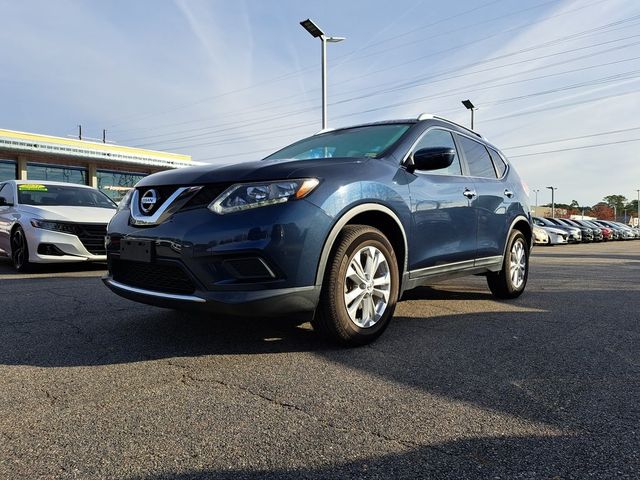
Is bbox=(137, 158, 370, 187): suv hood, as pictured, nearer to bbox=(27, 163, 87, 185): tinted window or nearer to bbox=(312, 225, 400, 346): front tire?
bbox=(312, 225, 400, 346): front tire

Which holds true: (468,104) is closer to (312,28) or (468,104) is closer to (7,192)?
(312,28)

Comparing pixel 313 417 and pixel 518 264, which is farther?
pixel 518 264

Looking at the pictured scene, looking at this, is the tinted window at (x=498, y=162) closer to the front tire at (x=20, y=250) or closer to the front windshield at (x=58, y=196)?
the front windshield at (x=58, y=196)

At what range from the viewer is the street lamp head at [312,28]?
15609 millimetres

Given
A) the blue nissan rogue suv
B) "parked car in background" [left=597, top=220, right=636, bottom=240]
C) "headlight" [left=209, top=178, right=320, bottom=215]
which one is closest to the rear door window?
the blue nissan rogue suv

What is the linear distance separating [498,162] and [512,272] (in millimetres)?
1225

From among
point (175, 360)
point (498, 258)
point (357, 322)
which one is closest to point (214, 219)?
point (175, 360)

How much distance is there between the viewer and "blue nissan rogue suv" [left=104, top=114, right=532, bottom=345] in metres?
2.83

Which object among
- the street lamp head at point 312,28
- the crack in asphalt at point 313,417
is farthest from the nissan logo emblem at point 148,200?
the street lamp head at point 312,28

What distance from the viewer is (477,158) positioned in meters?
5.02

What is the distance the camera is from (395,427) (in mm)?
2098

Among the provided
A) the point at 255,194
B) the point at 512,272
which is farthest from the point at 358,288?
the point at 512,272

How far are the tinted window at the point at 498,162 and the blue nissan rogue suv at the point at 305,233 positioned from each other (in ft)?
4.62

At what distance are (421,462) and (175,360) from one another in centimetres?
167
